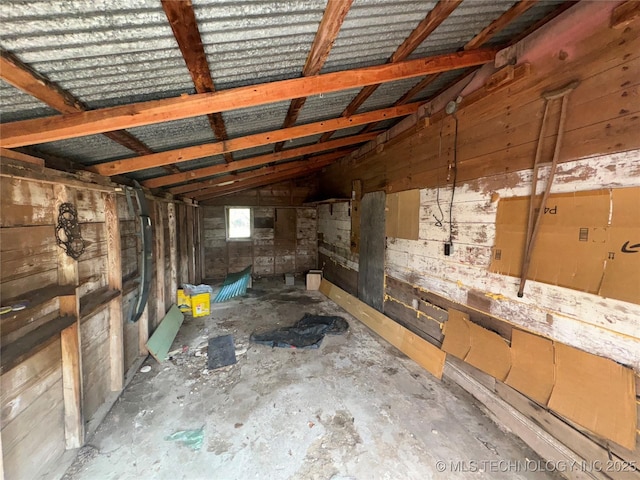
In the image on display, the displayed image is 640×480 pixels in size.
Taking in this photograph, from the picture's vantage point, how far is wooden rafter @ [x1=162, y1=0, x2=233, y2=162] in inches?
38.0

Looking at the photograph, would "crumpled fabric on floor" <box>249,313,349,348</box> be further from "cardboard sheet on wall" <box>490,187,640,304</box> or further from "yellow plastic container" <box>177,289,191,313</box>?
"cardboard sheet on wall" <box>490,187,640,304</box>

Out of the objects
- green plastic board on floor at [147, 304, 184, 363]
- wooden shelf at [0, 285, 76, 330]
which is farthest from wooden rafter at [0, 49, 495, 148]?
green plastic board on floor at [147, 304, 184, 363]

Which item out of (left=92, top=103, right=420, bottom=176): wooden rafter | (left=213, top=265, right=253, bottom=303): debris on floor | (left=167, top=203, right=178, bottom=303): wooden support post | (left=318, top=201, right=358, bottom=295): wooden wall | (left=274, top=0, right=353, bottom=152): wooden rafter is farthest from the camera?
(left=213, top=265, right=253, bottom=303): debris on floor

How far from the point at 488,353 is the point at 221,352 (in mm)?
2860

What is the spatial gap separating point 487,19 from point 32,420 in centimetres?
371

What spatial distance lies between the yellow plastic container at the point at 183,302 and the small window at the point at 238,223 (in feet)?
8.49

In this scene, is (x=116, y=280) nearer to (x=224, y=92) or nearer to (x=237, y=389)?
(x=237, y=389)

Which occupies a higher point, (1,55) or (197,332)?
(1,55)

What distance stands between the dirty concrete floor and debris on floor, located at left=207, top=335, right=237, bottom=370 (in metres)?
0.09

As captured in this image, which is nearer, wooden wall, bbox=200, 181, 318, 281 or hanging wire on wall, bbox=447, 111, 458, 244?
hanging wire on wall, bbox=447, 111, 458, 244

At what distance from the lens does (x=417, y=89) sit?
2520mm

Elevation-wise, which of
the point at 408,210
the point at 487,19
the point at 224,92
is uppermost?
the point at 487,19

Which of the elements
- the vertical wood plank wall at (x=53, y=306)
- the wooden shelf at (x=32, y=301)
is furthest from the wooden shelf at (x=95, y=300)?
the wooden shelf at (x=32, y=301)

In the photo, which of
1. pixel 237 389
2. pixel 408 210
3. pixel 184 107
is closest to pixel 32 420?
pixel 237 389
